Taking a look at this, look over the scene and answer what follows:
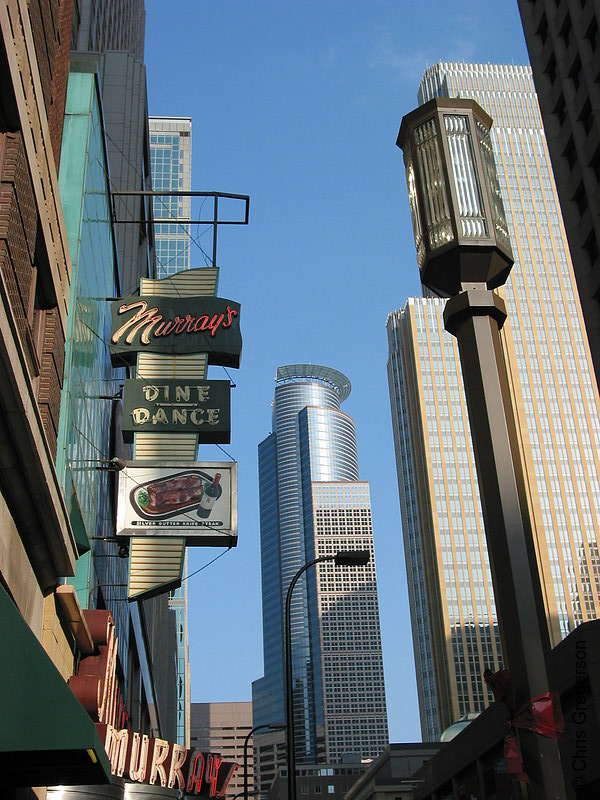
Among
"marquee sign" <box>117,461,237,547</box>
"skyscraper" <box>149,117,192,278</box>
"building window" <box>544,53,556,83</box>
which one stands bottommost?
"marquee sign" <box>117,461,237,547</box>

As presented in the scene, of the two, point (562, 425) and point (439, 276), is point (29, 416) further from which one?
point (562, 425)

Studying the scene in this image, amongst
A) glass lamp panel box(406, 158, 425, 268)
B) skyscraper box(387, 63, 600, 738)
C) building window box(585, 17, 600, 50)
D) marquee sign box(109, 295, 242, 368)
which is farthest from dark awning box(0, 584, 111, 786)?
skyscraper box(387, 63, 600, 738)

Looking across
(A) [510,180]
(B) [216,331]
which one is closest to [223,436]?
(B) [216,331]

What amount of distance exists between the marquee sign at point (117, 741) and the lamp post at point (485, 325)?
805 centimetres

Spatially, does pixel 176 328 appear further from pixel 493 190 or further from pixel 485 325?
pixel 485 325

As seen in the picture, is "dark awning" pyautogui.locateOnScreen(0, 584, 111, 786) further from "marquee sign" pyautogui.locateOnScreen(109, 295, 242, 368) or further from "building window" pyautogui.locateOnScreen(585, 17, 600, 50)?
"building window" pyautogui.locateOnScreen(585, 17, 600, 50)

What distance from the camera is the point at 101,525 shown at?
96.6 feet

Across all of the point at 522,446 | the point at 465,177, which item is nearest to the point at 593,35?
the point at 465,177

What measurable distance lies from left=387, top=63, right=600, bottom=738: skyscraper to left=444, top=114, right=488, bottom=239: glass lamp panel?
12759 cm

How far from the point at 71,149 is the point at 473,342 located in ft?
43.3

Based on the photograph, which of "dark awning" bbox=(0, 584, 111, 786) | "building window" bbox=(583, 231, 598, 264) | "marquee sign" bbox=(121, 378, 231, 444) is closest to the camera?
"dark awning" bbox=(0, 584, 111, 786)

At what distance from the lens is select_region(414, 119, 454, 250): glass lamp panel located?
66.1ft

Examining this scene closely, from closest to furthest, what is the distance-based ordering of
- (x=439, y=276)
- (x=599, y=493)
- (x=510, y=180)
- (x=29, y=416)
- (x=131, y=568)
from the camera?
(x=29, y=416)
(x=439, y=276)
(x=131, y=568)
(x=599, y=493)
(x=510, y=180)

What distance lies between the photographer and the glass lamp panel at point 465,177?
20.1 meters
